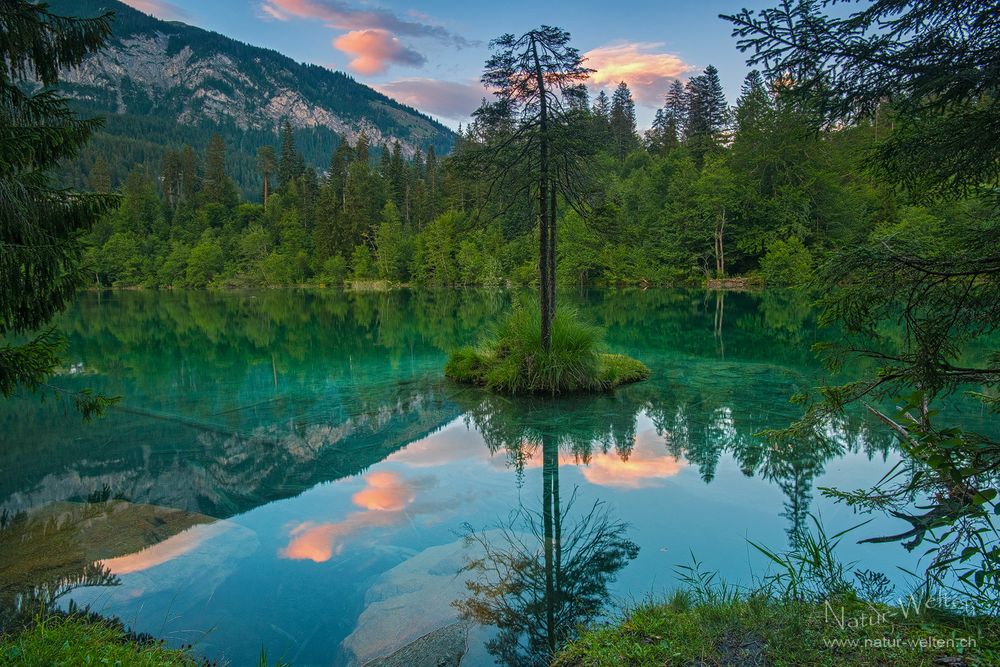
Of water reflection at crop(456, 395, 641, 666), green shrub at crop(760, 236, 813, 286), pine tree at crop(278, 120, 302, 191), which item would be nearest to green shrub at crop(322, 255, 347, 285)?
pine tree at crop(278, 120, 302, 191)

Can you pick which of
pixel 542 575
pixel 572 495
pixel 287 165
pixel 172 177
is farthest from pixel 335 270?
pixel 542 575

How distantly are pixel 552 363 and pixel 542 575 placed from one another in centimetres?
820

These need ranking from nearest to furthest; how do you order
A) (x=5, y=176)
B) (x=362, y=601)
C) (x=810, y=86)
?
(x=810, y=86), (x=362, y=601), (x=5, y=176)

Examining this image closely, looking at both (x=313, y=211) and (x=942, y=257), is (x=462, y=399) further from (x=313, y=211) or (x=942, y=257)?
(x=313, y=211)

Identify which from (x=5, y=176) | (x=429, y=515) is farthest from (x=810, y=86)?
(x=5, y=176)

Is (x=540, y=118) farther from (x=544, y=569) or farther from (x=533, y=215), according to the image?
(x=544, y=569)

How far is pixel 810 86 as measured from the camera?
3.74m

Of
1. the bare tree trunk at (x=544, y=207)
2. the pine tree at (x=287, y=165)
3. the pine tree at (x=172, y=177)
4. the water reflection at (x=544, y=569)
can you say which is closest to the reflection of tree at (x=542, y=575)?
the water reflection at (x=544, y=569)

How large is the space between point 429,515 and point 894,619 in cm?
520

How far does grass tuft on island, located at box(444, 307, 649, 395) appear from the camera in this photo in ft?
44.4

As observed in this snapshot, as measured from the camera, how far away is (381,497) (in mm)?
8039

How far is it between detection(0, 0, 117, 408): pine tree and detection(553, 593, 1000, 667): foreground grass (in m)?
5.95

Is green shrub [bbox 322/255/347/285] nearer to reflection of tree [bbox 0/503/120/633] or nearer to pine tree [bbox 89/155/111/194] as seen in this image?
pine tree [bbox 89/155/111/194]

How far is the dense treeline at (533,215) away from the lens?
45688 mm
